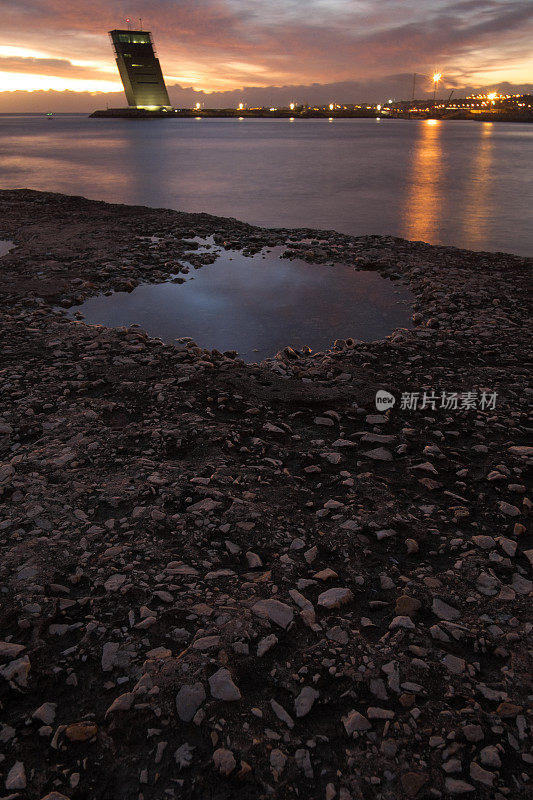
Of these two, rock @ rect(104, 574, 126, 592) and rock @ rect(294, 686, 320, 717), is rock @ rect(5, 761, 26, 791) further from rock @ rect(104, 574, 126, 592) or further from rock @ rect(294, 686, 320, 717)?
rock @ rect(294, 686, 320, 717)

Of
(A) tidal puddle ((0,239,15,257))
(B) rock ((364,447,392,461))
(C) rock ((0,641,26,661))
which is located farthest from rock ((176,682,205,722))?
(A) tidal puddle ((0,239,15,257))

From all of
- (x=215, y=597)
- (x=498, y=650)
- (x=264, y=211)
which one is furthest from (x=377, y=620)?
(x=264, y=211)

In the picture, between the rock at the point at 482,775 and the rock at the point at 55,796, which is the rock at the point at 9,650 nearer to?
the rock at the point at 55,796

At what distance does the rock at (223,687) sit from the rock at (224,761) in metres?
0.28

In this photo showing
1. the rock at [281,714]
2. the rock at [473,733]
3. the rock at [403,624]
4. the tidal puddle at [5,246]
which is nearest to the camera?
the rock at [473,733]

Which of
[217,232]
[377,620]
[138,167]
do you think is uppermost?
[138,167]

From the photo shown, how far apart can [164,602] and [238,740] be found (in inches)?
41.9

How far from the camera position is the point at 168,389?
6.26m

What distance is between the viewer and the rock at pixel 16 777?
7.41 ft

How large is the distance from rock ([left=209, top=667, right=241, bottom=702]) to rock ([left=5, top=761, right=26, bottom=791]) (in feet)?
3.27

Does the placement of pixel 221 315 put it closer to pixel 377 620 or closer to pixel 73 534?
pixel 73 534

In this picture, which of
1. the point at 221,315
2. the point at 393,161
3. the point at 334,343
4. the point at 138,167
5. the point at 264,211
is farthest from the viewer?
the point at 393,161

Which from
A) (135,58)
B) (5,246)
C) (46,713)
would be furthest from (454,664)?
(135,58)

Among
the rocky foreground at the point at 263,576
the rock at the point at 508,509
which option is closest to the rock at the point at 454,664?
the rocky foreground at the point at 263,576
